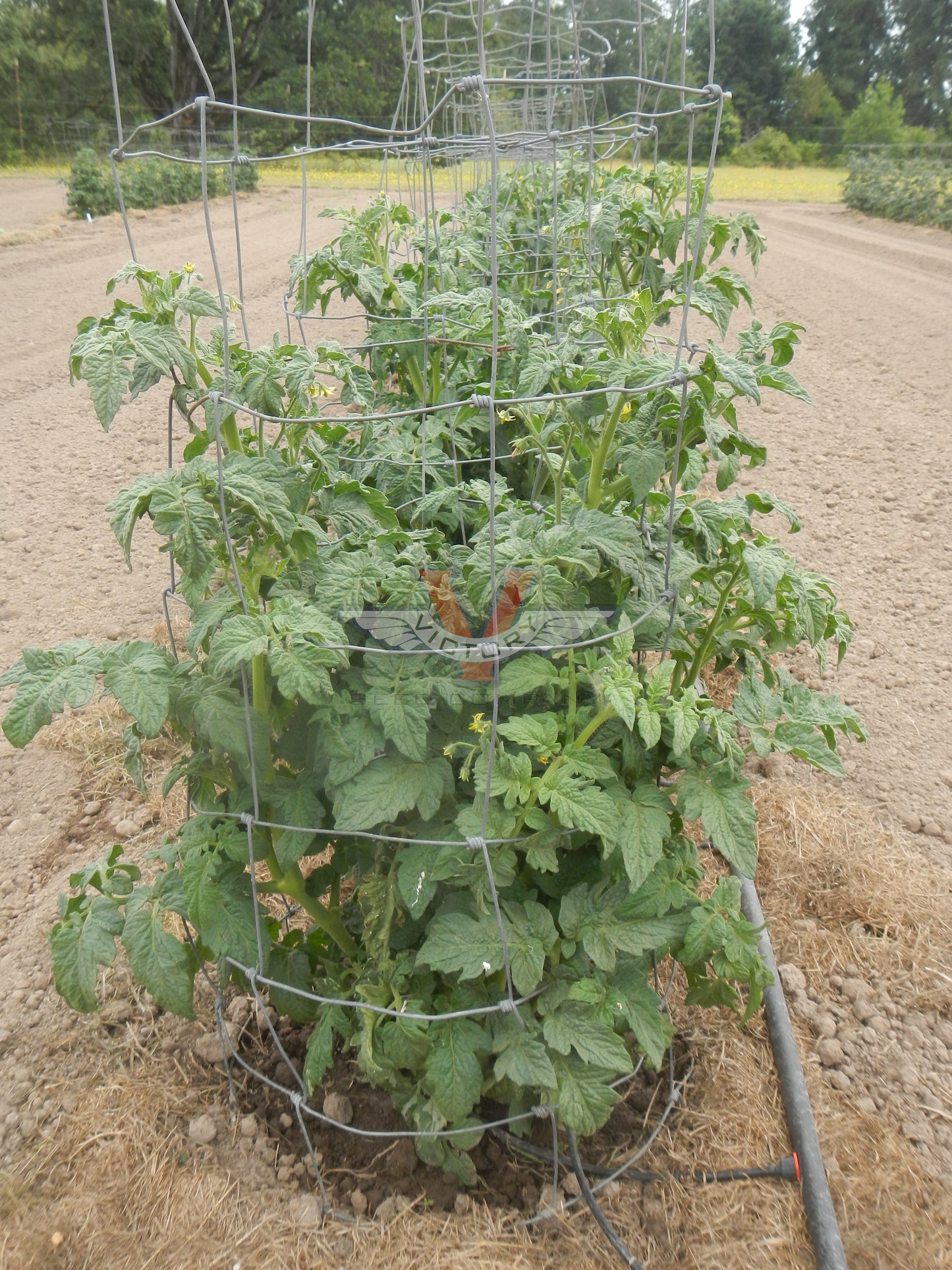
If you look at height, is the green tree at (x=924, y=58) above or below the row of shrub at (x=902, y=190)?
above

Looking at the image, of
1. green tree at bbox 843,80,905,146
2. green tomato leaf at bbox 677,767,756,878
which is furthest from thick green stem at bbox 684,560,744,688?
green tree at bbox 843,80,905,146

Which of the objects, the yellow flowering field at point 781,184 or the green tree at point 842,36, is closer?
the yellow flowering field at point 781,184

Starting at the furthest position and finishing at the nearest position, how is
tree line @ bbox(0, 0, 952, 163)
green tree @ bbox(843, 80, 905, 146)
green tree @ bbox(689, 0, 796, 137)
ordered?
1. green tree @ bbox(689, 0, 796, 137)
2. green tree @ bbox(843, 80, 905, 146)
3. tree line @ bbox(0, 0, 952, 163)

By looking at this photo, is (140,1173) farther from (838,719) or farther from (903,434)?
(903,434)

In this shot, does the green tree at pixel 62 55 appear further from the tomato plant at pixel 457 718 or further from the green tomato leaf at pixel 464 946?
the green tomato leaf at pixel 464 946

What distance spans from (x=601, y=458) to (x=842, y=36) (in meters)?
A: 47.9

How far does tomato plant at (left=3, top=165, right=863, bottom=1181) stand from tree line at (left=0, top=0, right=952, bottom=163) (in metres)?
17.9

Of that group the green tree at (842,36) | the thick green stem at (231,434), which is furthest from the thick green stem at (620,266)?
the green tree at (842,36)

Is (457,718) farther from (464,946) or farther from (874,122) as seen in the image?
(874,122)

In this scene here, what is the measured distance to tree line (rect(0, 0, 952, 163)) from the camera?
2347cm

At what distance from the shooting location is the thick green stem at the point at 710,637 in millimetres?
1733

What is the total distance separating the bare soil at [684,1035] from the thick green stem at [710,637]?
0.88 metres

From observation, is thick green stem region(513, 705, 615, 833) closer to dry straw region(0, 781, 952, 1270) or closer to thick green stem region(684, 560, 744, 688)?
thick green stem region(684, 560, 744, 688)

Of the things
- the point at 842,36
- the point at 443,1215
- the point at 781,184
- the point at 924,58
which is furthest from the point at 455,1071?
the point at 924,58
